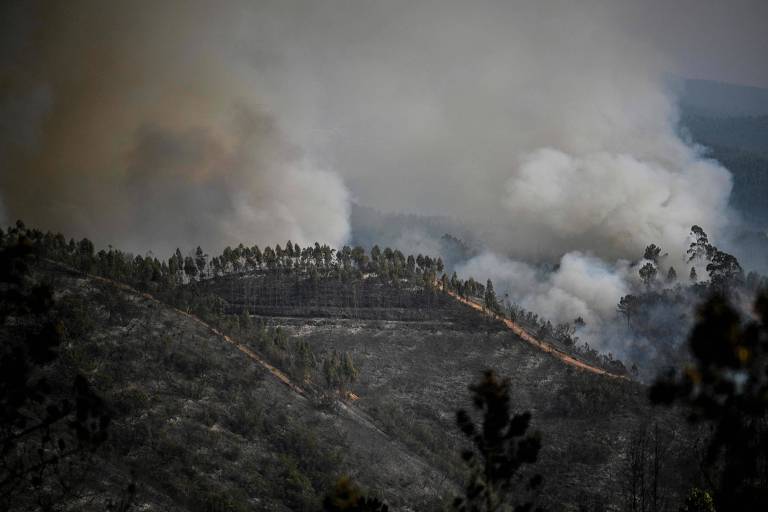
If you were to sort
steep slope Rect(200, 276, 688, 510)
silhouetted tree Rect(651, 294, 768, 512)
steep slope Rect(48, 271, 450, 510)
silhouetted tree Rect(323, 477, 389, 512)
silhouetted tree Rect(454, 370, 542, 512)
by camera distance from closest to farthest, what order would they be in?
silhouetted tree Rect(651, 294, 768, 512) → silhouetted tree Rect(323, 477, 389, 512) → silhouetted tree Rect(454, 370, 542, 512) → steep slope Rect(48, 271, 450, 510) → steep slope Rect(200, 276, 688, 510)

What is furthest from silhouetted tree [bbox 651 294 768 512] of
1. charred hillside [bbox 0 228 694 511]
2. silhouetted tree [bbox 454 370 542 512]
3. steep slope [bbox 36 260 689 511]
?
steep slope [bbox 36 260 689 511]

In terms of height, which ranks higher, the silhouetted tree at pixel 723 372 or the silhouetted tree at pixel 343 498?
the silhouetted tree at pixel 723 372

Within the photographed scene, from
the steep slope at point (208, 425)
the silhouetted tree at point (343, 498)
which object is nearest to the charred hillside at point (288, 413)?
the steep slope at point (208, 425)

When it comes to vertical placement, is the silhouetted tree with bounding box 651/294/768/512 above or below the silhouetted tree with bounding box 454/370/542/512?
above

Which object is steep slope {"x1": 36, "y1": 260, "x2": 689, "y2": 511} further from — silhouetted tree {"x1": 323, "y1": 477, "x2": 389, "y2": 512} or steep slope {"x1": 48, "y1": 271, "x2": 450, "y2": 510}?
silhouetted tree {"x1": 323, "y1": 477, "x2": 389, "y2": 512}

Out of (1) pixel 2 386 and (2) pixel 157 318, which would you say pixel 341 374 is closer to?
(2) pixel 157 318

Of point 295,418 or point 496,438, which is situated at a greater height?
point 496,438

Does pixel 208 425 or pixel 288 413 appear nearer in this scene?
pixel 208 425

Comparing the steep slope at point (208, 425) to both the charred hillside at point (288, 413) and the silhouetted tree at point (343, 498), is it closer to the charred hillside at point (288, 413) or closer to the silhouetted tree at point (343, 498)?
the charred hillside at point (288, 413)

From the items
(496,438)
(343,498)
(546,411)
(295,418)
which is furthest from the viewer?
(546,411)

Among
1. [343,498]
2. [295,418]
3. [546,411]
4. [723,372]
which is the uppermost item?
[546,411]

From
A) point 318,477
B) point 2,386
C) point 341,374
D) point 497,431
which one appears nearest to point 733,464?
point 497,431

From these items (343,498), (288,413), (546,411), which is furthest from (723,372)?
(546,411)

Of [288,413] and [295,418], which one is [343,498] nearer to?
[295,418]
